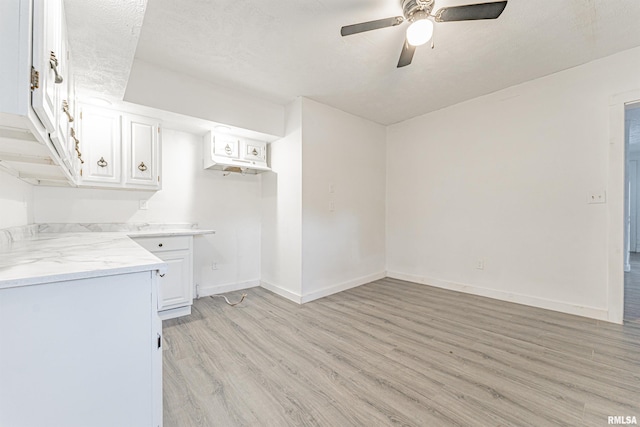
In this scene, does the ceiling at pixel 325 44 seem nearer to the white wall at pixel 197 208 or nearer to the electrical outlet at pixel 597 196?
the white wall at pixel 197 208

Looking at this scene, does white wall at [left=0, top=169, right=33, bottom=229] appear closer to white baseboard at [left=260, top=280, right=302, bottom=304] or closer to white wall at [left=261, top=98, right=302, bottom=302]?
white wall at [left=261, top=98, right=302, bottom=302]

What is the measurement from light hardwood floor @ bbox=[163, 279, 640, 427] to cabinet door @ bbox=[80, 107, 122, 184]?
1602 millimetres

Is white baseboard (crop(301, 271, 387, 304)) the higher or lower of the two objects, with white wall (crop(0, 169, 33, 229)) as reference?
lower

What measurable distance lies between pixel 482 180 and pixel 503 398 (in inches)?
102

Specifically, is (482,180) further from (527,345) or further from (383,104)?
(527,345)

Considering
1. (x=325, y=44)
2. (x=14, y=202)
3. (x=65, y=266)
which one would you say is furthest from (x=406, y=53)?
(x=14, y=202)

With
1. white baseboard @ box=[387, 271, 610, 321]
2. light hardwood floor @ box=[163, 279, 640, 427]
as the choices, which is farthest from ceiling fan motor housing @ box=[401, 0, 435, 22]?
white baseboard @ box=[387, 271, 610, 321]

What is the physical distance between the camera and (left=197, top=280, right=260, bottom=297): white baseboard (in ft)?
10.9

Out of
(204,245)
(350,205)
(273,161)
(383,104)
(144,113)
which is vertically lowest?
(204,245)

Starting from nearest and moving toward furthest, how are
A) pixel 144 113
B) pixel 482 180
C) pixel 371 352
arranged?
pixel 371 352, pixel 144 113, pixel 482 180

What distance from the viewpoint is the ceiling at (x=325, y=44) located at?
1809mm

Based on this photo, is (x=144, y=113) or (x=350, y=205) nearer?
(x=144, y=113)

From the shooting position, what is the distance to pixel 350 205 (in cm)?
379

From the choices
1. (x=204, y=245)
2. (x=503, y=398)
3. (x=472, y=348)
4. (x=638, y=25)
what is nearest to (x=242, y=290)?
(x=204, y=245)
